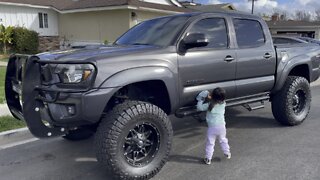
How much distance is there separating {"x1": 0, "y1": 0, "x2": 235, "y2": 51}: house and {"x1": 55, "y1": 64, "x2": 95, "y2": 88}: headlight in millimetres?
16644

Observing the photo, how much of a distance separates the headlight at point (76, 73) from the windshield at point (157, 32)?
1.24 m

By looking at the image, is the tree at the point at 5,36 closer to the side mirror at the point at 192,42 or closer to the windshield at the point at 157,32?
the windshield at the point at 157,32

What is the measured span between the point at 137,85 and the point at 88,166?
4.07 feet

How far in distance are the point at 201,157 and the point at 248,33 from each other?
2133 millimetres

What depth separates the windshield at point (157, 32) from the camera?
449cm

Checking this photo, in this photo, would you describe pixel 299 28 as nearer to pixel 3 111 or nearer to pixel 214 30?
pixel 214 30

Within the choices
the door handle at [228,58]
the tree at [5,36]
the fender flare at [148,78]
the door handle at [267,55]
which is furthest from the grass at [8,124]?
the tree at [5,36]

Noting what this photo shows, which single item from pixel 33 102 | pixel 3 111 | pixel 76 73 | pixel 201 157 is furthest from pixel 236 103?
pixel 3 111

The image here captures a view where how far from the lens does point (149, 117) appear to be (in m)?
3.84

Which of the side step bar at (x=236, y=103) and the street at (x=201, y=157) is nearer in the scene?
the street at (x=201, y=157)

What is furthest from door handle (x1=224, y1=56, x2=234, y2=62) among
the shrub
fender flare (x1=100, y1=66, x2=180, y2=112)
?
the shrub

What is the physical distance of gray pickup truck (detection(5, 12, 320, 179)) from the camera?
355cm

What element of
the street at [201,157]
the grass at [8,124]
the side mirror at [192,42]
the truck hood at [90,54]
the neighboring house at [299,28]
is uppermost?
the neighboring house at [299,28]

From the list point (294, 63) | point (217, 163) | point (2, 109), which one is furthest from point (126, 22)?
point (217, 163)
